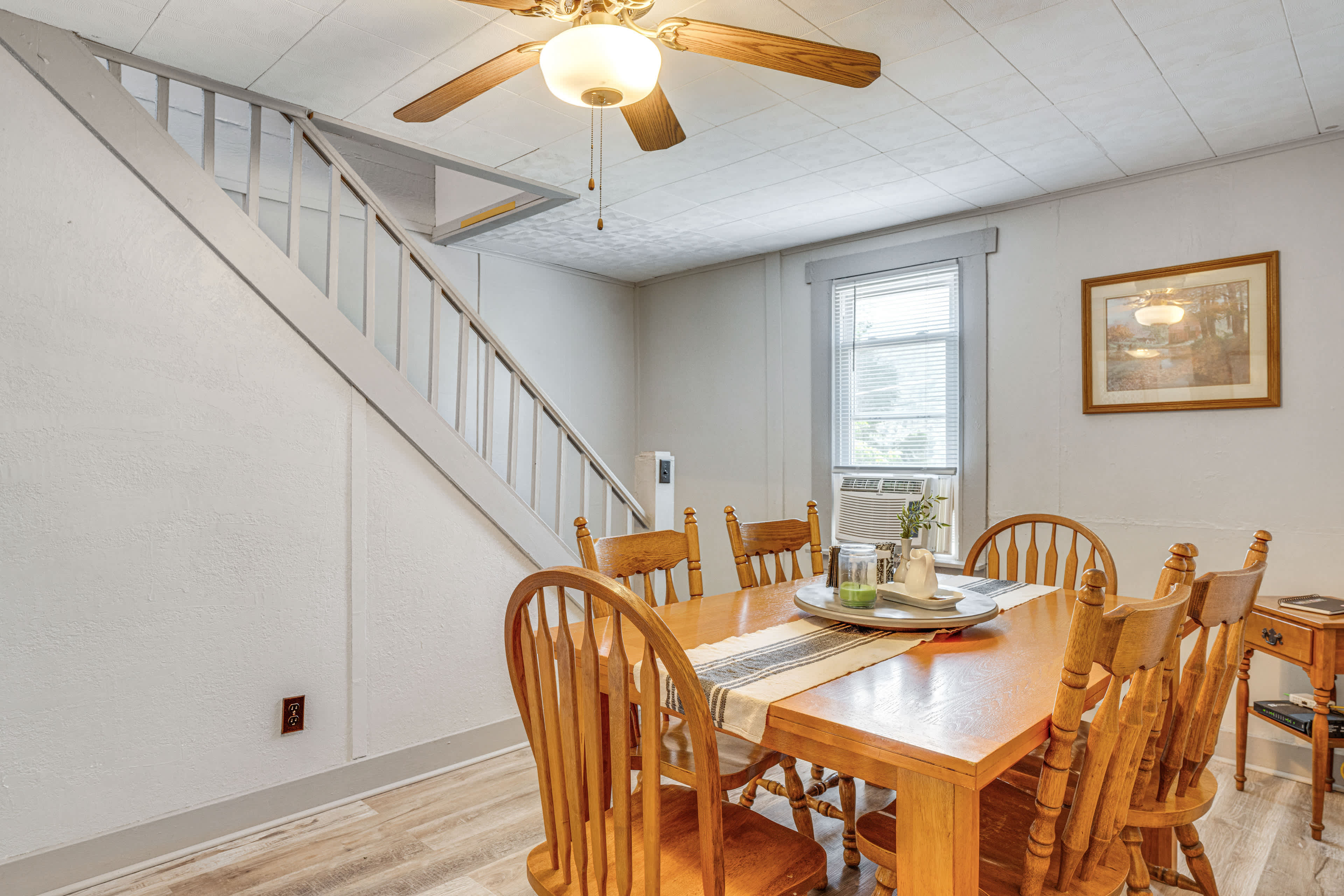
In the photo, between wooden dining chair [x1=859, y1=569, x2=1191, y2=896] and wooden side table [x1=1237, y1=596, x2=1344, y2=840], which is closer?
wooden dining chair [x1=859, y1=569, x2=1191, y2=896]

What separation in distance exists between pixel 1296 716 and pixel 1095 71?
2.31 meters

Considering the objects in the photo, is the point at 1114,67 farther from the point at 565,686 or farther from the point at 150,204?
the point at 150,204

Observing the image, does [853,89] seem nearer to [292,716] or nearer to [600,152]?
[600,152]

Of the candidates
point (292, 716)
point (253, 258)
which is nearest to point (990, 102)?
point (253, 258)

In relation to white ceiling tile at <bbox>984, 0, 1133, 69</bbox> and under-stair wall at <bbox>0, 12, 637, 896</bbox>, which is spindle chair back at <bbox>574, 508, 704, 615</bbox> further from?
white ceiling tile at <bbox>984, 0, 1133, 69</bbox>

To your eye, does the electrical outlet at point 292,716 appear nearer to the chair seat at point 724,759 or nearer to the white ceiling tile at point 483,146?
the chair seat at point 724,759

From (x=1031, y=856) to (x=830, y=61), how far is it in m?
1.68

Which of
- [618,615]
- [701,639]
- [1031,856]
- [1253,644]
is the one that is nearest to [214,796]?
[701,639]

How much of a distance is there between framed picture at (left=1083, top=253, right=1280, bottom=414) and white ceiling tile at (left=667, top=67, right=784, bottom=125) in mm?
1888

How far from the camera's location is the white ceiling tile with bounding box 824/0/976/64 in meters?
2.08

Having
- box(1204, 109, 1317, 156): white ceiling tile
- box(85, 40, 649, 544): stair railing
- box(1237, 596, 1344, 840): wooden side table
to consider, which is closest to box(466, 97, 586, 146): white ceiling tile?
box(85, 40, 649, 544): stair railing

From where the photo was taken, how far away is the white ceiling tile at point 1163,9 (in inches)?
80.4

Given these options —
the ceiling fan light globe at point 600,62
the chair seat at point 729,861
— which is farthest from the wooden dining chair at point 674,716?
the ceiling fan light globe at point 600,62

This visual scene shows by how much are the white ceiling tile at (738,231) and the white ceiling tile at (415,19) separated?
206 cm
